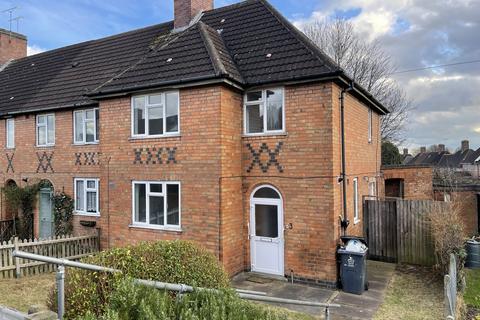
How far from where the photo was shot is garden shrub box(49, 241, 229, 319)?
168 inches

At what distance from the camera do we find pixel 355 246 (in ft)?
29.3

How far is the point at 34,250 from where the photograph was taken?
35.6 feet

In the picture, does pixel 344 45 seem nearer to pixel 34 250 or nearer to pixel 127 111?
pixel 127 111

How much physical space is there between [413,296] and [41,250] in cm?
1055

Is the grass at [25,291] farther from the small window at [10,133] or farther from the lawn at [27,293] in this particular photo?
the small window at [10,133]

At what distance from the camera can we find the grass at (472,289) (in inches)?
329

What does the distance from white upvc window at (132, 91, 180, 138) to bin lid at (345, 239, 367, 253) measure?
5.49 metres

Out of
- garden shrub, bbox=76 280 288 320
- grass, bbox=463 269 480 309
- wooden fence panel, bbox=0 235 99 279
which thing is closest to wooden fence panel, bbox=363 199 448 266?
grass, bbox=463 269 480 309

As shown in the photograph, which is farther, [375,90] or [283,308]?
[375,90]

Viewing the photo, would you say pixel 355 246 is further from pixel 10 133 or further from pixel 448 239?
pixel 10 133

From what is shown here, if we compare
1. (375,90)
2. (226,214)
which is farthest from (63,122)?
(375,90)

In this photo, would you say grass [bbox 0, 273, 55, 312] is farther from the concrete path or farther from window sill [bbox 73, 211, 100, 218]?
the concrete path

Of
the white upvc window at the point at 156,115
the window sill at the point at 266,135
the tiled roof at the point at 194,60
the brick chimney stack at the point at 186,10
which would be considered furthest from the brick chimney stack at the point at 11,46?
the window sill at the point at 266,135

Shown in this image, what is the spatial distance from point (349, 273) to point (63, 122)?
11.9 m
